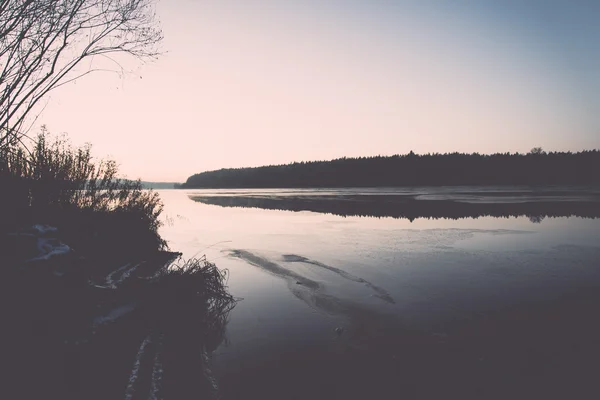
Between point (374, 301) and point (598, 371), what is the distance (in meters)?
3.99

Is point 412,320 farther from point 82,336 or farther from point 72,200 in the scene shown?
point 72,200

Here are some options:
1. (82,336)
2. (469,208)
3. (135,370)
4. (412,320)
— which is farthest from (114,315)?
(469,208)

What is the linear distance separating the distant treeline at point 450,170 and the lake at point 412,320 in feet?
324

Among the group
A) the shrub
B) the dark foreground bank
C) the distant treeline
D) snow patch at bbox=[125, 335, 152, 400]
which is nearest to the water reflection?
the shrub

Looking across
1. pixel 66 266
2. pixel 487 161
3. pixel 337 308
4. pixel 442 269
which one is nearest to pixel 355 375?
pixel 337 308

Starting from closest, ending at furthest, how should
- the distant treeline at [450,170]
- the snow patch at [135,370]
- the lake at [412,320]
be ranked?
the snow patch at [135,370], the lake at [412,320], the distant treeline at [450,170]

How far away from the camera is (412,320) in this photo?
21.9ft

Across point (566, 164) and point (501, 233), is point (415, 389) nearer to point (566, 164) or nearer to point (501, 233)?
point (501, 233)

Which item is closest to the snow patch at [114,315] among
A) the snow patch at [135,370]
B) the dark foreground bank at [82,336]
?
the dark foreground bank at [82,336]

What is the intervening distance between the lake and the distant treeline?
98626 millimetres

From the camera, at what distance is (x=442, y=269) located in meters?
10.5

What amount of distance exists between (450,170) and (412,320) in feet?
403

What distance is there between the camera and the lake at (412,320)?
4.63m

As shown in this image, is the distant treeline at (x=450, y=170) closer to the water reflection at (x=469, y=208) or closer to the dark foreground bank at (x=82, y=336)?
the water reflection at (x=469, y=208)
